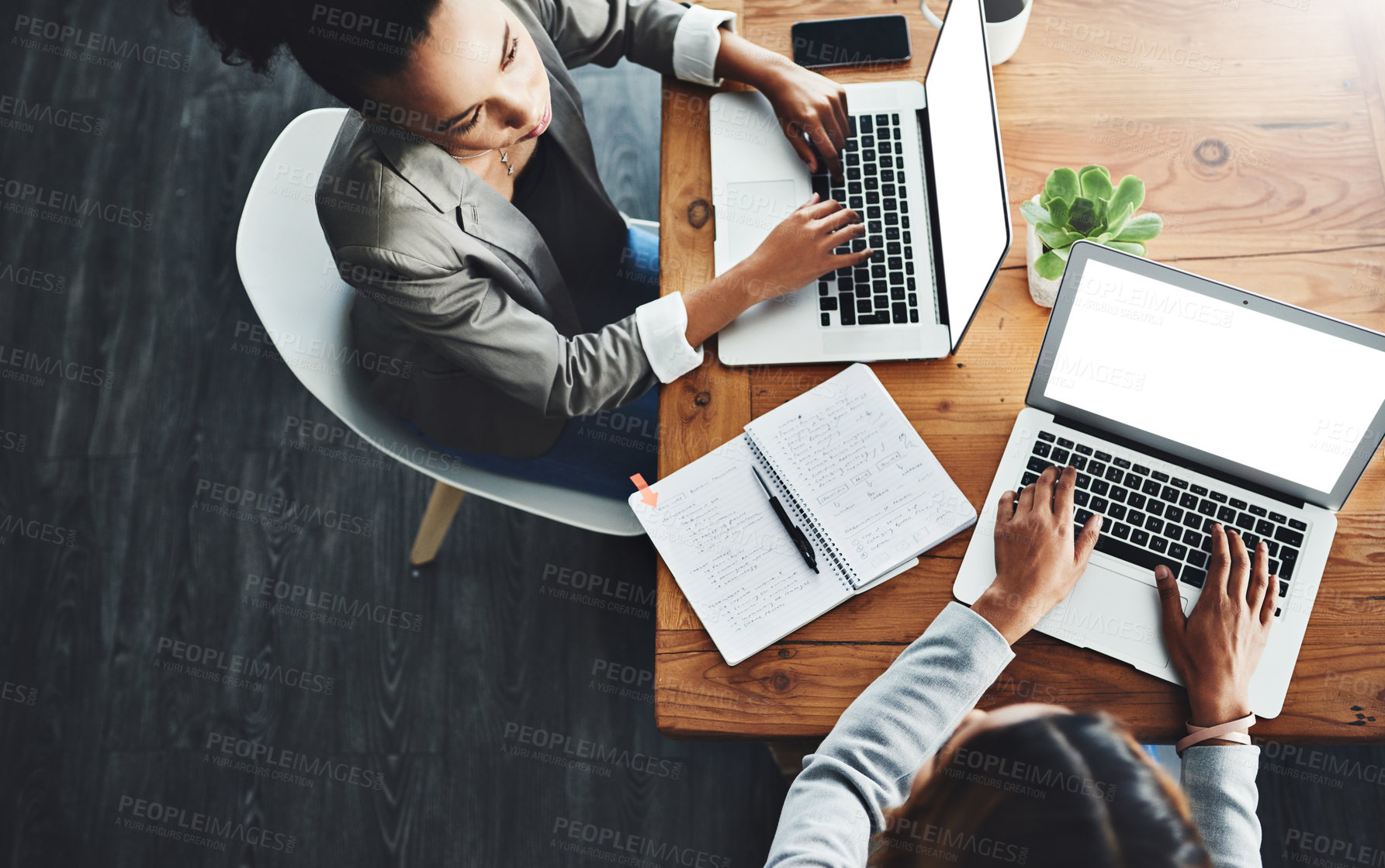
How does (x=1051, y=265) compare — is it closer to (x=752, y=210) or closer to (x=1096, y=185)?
(x=1096, y=185)

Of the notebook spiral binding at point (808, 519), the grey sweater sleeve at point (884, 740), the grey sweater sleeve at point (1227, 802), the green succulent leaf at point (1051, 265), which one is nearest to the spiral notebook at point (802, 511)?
the notebook spiral binding at point (808, 519)

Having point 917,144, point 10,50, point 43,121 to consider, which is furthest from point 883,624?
point 10,50

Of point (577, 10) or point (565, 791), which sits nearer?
point (577, 10)

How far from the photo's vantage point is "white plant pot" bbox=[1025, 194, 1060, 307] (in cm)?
99

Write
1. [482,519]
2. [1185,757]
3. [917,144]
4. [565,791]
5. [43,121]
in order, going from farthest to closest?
[43,121] → [482,519] → [565,791] → [917,144] → [1185,757]

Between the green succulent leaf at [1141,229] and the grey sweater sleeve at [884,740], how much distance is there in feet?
1.41

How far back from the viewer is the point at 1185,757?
88cm

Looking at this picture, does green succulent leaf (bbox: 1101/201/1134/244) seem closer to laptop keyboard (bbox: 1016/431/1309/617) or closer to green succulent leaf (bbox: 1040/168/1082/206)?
green succulent leaf (bbox: 1040/168/1082/206)

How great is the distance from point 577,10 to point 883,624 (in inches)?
36.8

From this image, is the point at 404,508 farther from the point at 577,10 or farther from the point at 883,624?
the point at 883,624

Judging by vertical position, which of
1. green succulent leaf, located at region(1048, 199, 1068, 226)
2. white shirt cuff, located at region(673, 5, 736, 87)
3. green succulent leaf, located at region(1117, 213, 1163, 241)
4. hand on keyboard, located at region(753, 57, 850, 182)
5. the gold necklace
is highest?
white shirt cuff, located at region(673, 5, 736, 87)

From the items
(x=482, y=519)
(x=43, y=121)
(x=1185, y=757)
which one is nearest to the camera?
(x=1185, y=757)

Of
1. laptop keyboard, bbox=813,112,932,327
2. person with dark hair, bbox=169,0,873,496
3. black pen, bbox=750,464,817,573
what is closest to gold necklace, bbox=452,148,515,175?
person with dark hair, bbox=169,0,873,496

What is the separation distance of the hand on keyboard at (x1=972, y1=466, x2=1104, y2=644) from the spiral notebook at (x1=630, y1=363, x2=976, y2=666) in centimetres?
5
